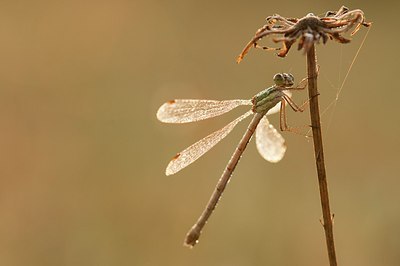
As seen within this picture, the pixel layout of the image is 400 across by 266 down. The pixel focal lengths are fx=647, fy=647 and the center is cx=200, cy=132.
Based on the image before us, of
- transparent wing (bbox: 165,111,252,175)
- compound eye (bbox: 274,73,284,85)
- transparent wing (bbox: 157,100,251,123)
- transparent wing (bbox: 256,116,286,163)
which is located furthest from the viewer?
transparent wing (bbox: 157,100,251,123)

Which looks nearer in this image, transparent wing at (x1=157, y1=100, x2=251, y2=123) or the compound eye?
the compound eye

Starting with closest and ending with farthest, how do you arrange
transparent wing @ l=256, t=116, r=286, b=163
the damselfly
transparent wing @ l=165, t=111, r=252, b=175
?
the damselfly → transparent wing @ l=256, t=116, r=286, b=163 → transparent wing @ l=165, t=111, r=252, b=175

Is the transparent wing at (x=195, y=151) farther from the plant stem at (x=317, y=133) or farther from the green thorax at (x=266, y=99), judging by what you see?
the plant stem at (x=317, y=133)

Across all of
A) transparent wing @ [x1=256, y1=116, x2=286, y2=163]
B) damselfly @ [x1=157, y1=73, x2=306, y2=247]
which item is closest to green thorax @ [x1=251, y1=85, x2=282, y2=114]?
damselfly @ [x1=157, y1=73, x2=306, y2=247]

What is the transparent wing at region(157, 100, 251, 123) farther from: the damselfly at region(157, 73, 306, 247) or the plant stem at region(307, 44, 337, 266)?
the plant stem at region(307, 44, 337, 266)

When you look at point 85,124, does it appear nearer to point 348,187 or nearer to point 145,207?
point 145,207

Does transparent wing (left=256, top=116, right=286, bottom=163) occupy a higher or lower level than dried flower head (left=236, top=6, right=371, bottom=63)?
lower
